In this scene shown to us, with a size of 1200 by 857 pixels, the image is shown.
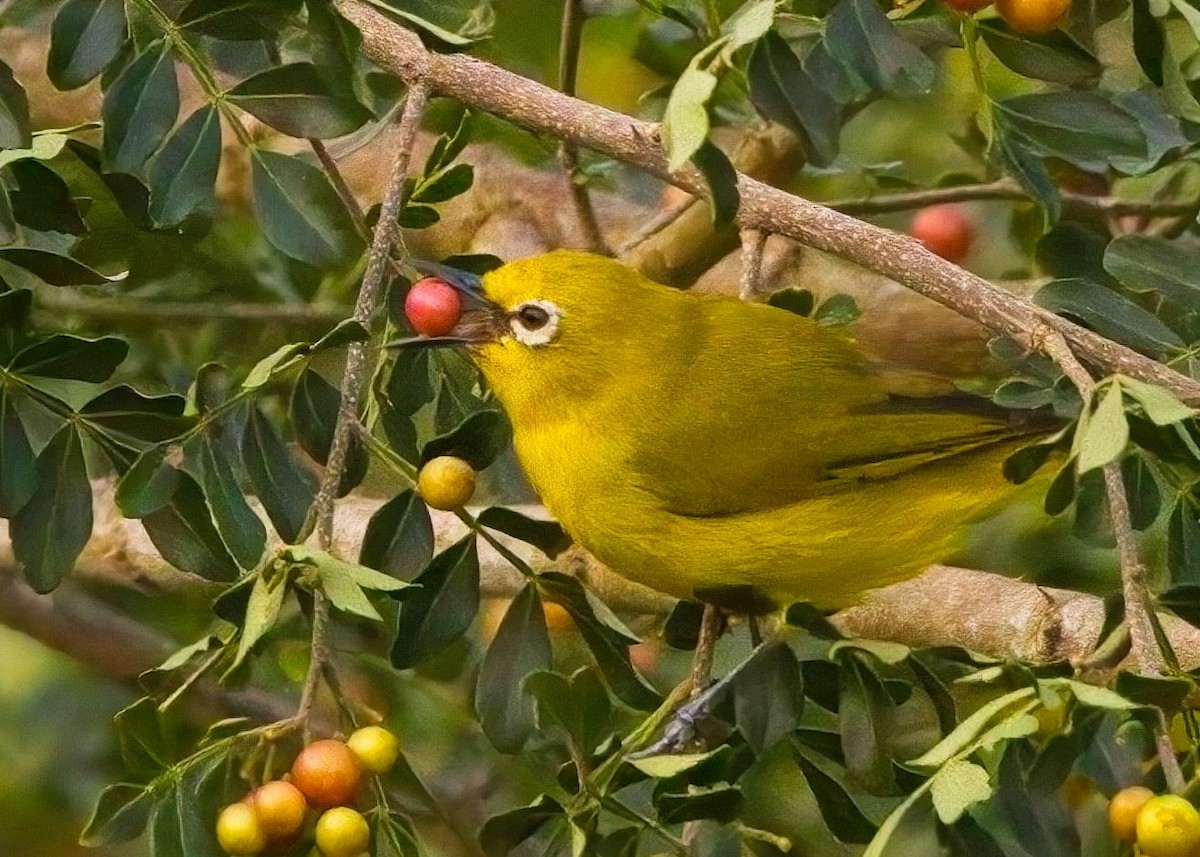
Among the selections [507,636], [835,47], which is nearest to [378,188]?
[507,636]

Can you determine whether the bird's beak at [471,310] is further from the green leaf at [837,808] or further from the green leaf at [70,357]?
the green leaf at [837,808]

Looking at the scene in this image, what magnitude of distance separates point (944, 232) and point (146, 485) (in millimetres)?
2247

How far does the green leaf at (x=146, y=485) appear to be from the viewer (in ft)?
5.09

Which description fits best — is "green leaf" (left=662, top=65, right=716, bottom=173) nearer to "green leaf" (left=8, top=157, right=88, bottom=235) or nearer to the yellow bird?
"green leaf" (left=8, top=157, right=88, bottom=235)

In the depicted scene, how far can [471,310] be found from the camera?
2312 millimetres

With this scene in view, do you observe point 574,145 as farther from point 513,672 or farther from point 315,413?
point 513,672

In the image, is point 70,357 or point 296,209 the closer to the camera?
point 70,357

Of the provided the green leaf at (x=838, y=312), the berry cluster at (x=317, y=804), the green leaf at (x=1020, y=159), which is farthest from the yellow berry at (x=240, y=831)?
the green leaf at (x=838, y=312)

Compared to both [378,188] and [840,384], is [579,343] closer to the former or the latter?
[840,384]

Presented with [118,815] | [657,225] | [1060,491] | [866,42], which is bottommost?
[657,225]

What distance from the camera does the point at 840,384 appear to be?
251cm

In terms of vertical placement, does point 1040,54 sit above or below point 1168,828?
above

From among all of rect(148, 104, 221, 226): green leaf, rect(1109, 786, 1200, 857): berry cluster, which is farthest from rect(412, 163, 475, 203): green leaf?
rect(1109, 786, 1200, 857): berry cluster

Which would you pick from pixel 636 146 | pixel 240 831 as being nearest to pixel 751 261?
pixel 636 146
